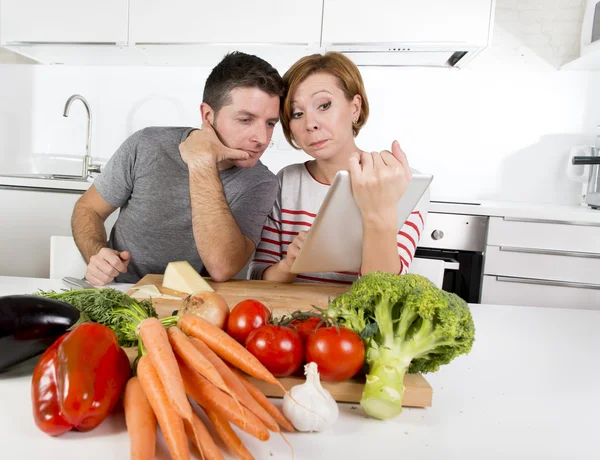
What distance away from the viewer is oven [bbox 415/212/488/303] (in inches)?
96.7

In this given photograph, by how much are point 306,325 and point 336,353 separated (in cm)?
9

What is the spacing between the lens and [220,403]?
0.57 metres

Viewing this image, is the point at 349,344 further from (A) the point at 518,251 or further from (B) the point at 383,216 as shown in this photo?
(A) the point at 518,251

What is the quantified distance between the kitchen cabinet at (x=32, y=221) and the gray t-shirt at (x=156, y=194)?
83 cm

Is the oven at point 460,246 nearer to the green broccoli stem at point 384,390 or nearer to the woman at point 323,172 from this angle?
the woman at point 323,172

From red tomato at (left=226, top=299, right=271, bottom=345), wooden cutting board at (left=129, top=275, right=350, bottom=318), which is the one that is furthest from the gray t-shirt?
red tomato at (left=226, top=299, right=271, bottom=345)

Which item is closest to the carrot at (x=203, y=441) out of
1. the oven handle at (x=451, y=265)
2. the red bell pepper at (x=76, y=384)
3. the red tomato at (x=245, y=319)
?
the red bell pepper at (x=76, y=384)

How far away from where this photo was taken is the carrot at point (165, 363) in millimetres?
542

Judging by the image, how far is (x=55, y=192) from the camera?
2.62 m

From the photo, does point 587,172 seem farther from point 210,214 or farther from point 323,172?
point 210,214

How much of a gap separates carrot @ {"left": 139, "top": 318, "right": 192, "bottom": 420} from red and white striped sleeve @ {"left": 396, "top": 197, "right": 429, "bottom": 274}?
972 mm

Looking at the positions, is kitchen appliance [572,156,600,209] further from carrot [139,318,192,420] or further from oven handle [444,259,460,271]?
carrot [139,318,192,420]

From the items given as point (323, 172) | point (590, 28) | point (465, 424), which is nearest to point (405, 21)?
point (590, 28)

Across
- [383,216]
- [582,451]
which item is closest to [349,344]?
[582,451]
